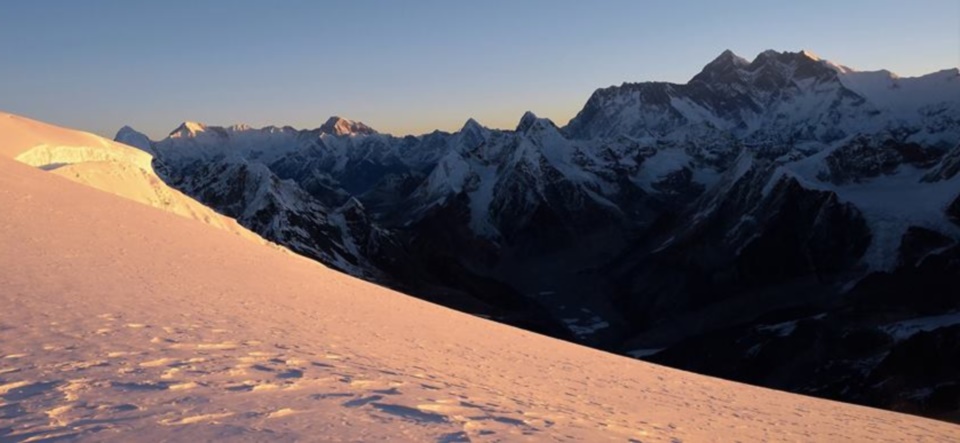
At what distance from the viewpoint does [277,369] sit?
12734mm

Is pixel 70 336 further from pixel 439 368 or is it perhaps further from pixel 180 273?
pixel 180 273

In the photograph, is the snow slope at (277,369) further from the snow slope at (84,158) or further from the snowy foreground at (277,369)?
the snow slope at (84,158)

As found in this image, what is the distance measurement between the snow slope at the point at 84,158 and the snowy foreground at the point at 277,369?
26.6 m

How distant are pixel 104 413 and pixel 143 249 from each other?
62.5 ft

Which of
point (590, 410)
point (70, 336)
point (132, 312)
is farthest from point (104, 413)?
point (590, 410)

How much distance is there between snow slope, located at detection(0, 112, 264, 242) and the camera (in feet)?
175

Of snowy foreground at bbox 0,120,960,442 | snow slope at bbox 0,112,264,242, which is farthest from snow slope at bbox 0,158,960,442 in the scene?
snow slope at bbox 0,112,264,242

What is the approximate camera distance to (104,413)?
9141 millimetres

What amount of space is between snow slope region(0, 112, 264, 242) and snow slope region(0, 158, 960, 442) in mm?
27250

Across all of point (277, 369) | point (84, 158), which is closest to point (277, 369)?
point (277, 369)

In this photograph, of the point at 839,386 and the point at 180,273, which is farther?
the point at 839,386

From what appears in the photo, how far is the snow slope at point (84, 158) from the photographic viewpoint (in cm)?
5347

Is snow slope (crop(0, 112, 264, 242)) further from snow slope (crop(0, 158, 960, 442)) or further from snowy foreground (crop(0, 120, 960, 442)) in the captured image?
snow slope (crop(0, 158, 960, 442))

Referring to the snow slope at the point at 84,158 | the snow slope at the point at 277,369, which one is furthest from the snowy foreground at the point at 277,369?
the snow slope at the point at 84,158
